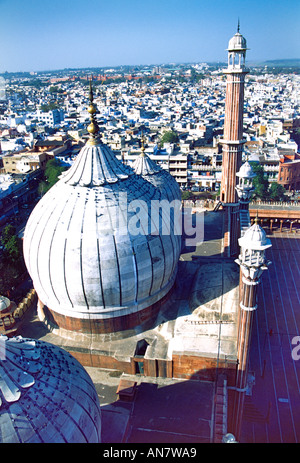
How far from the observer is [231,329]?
581 inches

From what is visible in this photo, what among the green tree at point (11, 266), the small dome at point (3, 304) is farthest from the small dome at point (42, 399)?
the green tree at point (11, 266)

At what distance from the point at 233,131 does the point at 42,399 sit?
65.9ft

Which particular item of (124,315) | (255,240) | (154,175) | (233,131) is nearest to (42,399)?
(124,315)

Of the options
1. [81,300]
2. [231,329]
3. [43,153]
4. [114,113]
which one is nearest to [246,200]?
[231,329]

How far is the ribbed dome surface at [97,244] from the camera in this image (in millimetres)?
13719

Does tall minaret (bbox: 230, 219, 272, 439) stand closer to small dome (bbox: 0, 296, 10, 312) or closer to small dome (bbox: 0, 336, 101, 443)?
small dome (bbox: 0, 336, 101, 443)

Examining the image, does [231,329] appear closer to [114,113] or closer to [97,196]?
[97,196]

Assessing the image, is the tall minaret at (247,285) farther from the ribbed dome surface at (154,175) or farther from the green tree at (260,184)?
the green tree at (260,184)

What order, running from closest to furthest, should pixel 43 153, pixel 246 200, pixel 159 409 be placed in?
1. pixel 159 409
2. pixel 246 200
3. pixel 43 153

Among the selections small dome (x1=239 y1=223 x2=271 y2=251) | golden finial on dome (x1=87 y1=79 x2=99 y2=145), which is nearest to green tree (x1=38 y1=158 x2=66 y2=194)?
golden finial on dome (x1=87 y1=79 x2=99 y2=145)

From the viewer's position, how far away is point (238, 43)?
22031 millimetres

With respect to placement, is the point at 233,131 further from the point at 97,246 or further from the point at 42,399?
the point at 42,399

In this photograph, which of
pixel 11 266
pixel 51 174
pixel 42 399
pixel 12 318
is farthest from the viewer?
pixel 51 174
